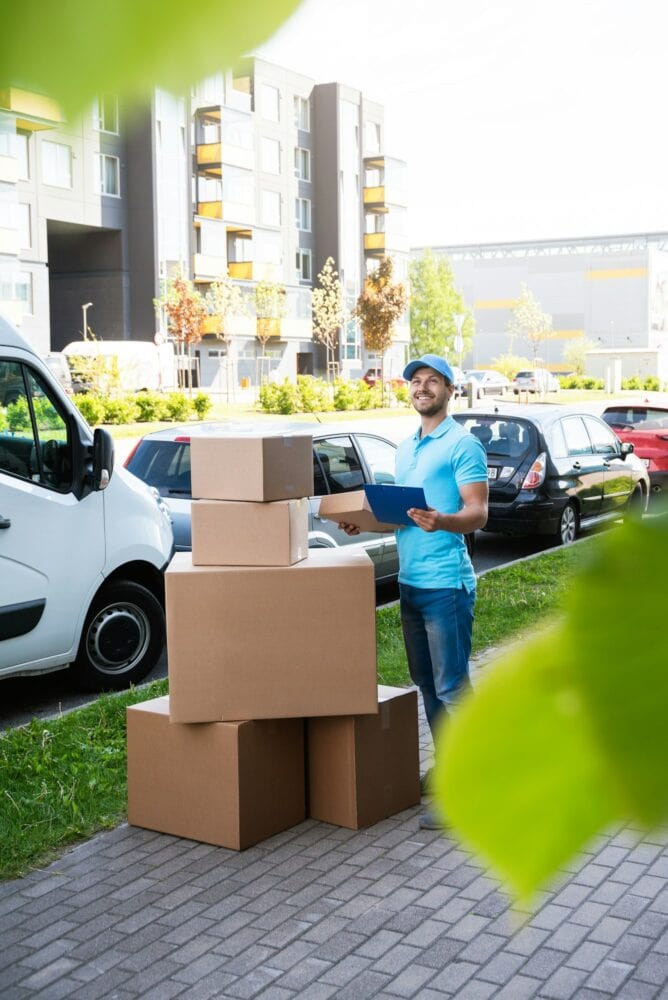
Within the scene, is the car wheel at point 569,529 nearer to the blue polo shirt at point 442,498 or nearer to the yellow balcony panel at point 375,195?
the yellow balcony panel at point 375,195

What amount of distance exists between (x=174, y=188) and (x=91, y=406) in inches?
417

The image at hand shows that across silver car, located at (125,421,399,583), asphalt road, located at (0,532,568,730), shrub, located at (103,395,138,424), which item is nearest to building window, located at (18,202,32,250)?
asphalt road, located at (0,532,568,730)

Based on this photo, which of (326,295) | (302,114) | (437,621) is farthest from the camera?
(437,621)

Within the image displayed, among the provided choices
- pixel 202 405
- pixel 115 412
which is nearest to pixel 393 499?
pixel 115 412

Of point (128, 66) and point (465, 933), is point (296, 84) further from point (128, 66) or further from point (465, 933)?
point (465, 933)

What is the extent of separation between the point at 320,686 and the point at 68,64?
156 inches

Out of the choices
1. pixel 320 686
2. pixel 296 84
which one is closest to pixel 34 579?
pixel 320 686

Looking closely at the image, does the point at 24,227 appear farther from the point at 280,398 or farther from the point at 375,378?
the point at 375,378

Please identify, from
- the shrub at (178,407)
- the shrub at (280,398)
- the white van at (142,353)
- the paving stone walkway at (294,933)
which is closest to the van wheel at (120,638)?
the shrub at (178,407)

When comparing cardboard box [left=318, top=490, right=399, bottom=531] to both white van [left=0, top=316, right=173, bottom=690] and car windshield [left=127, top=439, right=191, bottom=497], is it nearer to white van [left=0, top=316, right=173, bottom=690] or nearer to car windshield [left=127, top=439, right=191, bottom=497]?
white van [left=0, top=316, right=173, bottom=690]

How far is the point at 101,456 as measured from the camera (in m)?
5.92

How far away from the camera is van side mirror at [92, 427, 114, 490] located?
5883 millimetres

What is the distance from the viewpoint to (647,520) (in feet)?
0.77

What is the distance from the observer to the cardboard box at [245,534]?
13.5 ft
